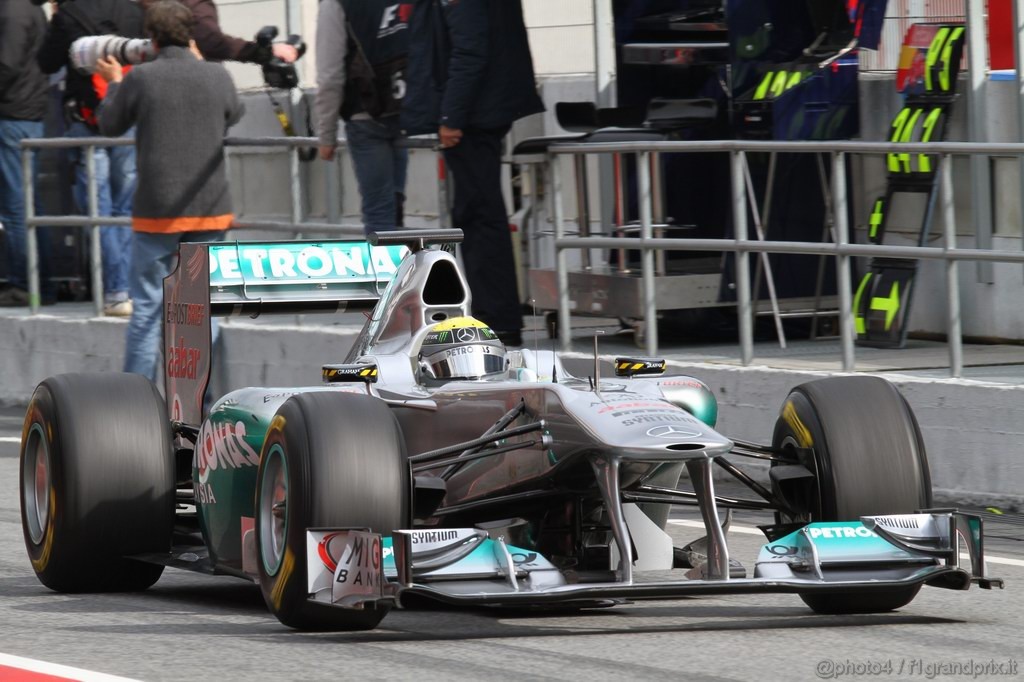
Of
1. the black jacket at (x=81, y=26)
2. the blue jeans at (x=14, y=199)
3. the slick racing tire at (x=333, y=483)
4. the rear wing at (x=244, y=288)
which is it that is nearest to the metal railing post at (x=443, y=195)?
the black jacket at (x=81, y=26)

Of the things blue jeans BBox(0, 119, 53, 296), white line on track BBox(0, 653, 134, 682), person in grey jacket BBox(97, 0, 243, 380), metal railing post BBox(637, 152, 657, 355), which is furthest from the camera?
blue jeans BBox(0, 119, 53, 296)

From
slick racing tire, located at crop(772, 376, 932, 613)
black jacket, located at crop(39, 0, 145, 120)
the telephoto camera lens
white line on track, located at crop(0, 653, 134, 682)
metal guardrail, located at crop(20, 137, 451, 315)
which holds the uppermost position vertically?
black jacket, located at crop(39, 0, 145, 120)

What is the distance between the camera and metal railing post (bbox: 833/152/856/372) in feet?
33.8

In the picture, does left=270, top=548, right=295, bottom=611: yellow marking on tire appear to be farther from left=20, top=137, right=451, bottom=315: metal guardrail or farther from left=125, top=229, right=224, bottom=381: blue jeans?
left=20, top=137, right=451, bottom=315: metal guardrail

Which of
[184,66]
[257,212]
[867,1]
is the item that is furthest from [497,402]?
[257,212]

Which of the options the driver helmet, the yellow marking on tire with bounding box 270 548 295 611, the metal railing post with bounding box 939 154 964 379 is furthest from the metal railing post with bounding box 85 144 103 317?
the yellow marking on tire with bounding box 270 548 295 611

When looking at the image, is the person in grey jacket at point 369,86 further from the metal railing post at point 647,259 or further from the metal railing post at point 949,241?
the metal railing post at point 949,241

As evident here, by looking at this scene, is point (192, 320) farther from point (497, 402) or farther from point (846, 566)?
point (846, 566)

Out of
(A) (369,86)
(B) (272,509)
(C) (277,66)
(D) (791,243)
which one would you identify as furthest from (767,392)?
(C) (277,66)

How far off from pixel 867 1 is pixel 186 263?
18.0 feet

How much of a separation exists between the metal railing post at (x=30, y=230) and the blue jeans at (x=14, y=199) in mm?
264

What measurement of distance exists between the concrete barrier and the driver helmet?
0.68 meters

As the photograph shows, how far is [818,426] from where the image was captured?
286 inches

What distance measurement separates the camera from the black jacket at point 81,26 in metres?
14.8
